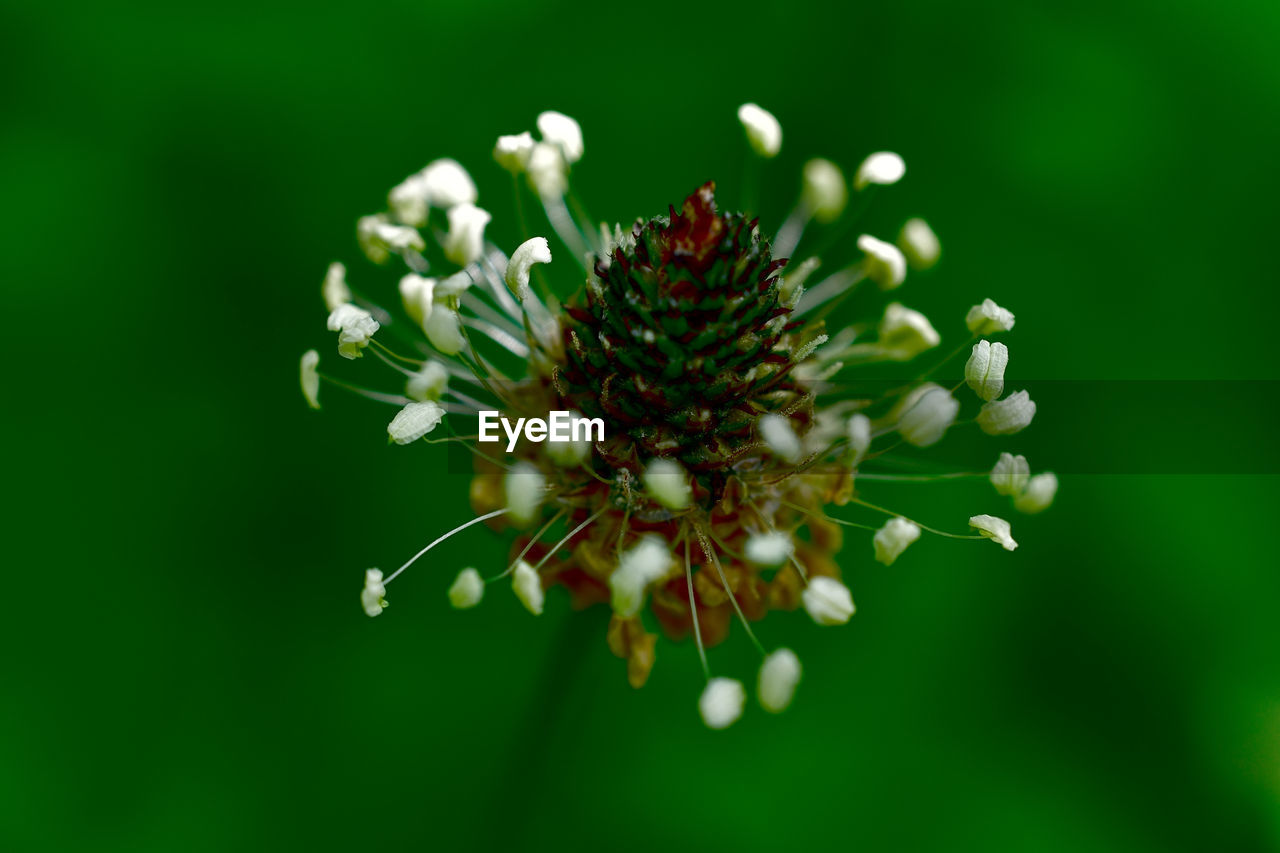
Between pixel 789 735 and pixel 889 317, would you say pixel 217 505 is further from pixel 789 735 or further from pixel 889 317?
pixel 889 317

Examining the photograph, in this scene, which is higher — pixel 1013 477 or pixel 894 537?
pixel 1013 477

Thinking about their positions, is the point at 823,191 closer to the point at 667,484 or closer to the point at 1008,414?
the point at 1008,414

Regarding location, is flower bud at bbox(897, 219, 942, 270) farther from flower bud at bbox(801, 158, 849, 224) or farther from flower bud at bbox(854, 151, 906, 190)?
flower bud at bbox(801, 158, 849, 224)

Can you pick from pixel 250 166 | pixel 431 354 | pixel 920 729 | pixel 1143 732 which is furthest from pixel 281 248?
pixel 1143 732

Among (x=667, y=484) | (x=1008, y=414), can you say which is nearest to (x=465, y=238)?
(x=667, y=484)

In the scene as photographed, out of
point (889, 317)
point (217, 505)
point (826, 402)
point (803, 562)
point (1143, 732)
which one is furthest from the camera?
point (217, 505)
